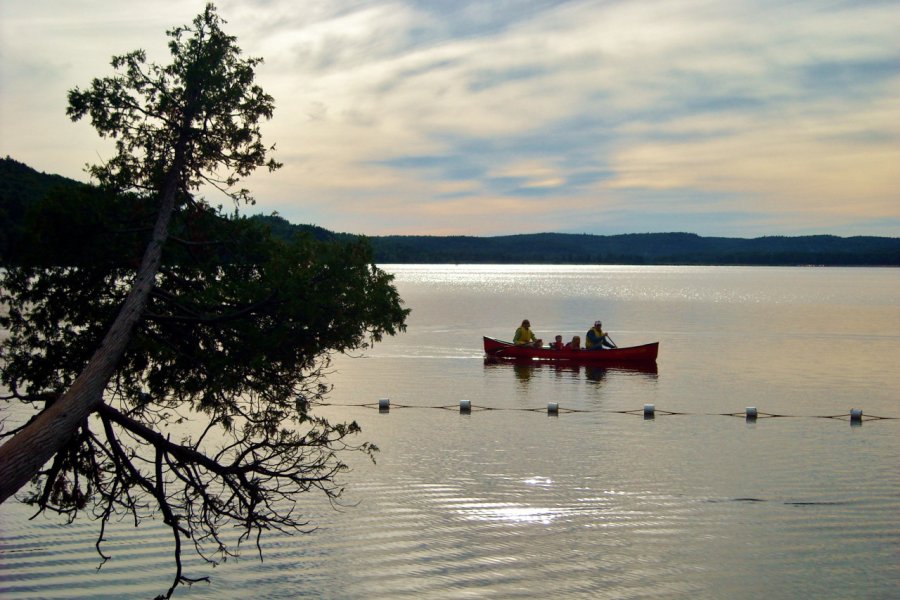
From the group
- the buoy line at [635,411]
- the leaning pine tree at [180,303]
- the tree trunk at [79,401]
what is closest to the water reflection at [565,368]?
the buoy line at [635,411]

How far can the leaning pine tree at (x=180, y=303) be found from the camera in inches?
394

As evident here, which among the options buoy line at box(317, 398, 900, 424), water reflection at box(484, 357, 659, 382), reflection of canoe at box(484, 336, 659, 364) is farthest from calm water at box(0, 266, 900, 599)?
reflection of canoe at box(484, 336, 659, 364)

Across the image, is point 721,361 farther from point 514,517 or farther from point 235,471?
point 235,471

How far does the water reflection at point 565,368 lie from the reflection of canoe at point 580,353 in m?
0.23

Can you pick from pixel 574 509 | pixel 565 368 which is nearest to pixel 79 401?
pixel 574 509

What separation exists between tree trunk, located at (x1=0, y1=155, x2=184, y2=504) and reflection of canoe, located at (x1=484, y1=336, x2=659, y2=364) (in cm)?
2746

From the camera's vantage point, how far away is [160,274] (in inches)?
500

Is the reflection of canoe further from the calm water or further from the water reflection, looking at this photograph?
the calm water

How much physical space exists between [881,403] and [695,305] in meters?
66.8

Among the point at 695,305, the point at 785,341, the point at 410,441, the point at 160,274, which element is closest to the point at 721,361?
the point at 785,341

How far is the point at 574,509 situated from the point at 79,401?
8862 millimetres

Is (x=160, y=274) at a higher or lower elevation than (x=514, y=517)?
higher

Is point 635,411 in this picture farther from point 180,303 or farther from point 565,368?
point 180,303

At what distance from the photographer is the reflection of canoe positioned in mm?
37000
